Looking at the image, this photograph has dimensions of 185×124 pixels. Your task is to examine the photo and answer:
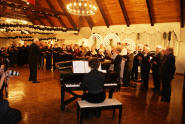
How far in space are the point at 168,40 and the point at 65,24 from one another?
30.3 ft

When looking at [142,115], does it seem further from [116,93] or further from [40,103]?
[40,103]

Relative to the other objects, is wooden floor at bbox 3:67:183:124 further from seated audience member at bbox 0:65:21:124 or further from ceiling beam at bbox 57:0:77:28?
ceiling beam at bbox 57:0:77:28

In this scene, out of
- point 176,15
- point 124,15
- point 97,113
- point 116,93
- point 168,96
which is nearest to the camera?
point 97,113

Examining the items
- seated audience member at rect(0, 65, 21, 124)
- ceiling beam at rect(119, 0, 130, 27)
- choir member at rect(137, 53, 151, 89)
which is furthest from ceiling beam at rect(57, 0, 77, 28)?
seated audience member at rect(0, 65, 21, 124)

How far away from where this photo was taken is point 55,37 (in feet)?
54.1

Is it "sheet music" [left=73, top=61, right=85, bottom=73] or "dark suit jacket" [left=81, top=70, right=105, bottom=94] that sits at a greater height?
"sheet music" [left=73, top=61, right=85, bottom=73]

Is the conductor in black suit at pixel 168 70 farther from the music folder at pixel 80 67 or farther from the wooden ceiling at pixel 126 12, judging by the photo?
the wooden ceiling at pixel 126 12

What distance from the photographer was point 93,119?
144 inches

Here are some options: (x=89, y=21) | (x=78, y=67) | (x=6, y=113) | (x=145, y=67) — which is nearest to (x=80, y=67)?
(x=78, y=67)

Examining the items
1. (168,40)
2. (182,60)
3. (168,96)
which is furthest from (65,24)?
(168,96)

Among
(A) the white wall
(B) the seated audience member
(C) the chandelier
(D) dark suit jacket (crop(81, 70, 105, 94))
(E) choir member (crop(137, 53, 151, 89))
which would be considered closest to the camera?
(B) the seated audience member

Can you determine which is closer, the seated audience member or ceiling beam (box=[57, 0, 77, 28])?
the seated audience member

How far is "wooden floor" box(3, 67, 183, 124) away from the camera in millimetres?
3651

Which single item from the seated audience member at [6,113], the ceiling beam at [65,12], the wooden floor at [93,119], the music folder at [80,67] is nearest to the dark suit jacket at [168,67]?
the wooden floor at [93,119]
